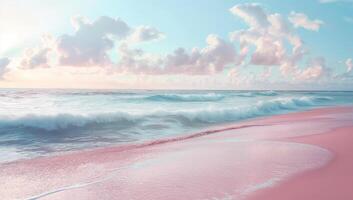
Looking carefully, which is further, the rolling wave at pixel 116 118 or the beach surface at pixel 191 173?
the rolling wave at pixel 116 118

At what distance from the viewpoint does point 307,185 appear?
462 centimetres

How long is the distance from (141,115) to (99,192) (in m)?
11.9

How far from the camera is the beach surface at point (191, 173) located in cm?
438

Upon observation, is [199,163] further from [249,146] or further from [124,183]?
[249,146]

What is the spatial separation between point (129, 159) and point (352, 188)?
403cm

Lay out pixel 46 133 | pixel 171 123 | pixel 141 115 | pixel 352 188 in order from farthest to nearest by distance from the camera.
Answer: pixel 141 115 < pixel 171 123 < pixel 46 133 < pixel 352 188

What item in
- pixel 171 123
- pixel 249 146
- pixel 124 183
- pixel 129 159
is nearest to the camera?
pixel 124 183

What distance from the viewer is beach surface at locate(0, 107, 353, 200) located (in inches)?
172

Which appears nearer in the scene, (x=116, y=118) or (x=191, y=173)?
(x=191, y=173)

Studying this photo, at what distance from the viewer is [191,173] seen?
5.37m

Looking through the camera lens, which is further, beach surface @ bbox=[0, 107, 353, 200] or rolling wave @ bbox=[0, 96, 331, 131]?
rolling wave @ bbox=[0, 96, 331, 131]

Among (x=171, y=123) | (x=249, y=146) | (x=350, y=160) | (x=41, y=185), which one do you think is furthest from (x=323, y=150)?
(x=171, y=123)

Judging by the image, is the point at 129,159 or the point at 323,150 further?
the point at 323,150

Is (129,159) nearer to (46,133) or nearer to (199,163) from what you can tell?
(199,163)
